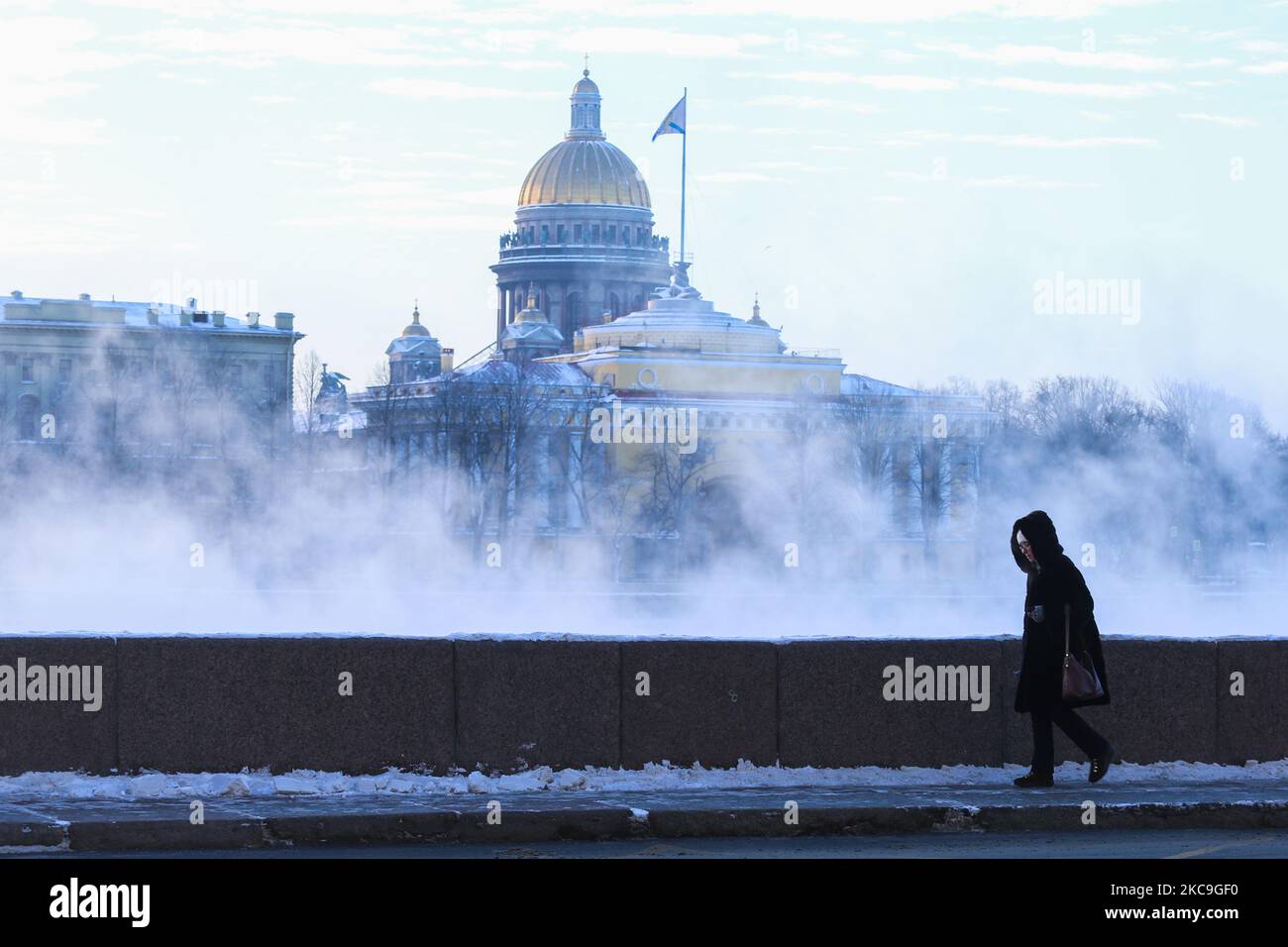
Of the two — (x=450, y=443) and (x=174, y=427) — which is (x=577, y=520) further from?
(x=174, y=427)

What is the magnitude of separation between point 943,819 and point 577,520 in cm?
6739

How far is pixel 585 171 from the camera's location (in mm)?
118250

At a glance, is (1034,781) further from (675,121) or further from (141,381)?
(675,121)

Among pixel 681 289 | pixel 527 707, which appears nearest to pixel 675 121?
pixel 681 289

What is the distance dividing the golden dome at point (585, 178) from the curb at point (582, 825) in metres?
107

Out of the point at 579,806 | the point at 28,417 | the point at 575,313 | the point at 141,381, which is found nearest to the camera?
the point at 579,806

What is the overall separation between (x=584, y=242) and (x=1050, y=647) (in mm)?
105156

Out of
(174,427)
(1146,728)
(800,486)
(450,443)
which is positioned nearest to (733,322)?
(800,486)

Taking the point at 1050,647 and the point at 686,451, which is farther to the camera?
the point at 686,451

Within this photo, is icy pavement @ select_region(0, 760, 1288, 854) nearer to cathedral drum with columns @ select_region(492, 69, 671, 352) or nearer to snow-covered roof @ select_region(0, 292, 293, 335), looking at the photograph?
snow-covered roof @ select_region(0, 292, 293, 335)

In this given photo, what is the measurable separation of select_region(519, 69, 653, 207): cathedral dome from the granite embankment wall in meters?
105

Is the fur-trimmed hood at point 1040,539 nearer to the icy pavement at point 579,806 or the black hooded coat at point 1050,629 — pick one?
the black hooded coat at point 1050,629

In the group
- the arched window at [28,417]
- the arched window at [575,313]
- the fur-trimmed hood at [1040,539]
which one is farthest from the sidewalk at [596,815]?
the arched window at [575,313]

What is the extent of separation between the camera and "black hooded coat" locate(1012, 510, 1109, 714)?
39.7 feet
